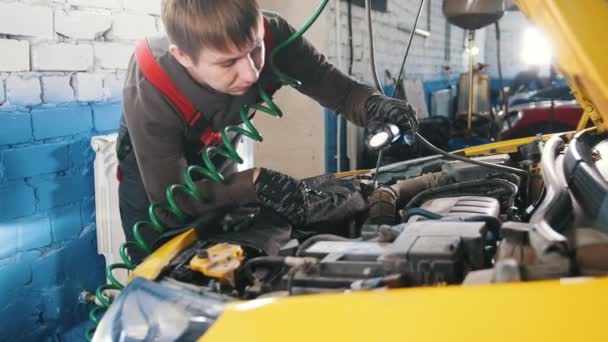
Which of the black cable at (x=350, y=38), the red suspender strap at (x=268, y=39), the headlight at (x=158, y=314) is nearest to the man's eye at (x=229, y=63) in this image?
the red suspender strap at (x=268, y=39)

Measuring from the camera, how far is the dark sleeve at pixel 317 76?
79.3 inches

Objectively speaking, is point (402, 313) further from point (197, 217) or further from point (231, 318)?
point (197, 217)

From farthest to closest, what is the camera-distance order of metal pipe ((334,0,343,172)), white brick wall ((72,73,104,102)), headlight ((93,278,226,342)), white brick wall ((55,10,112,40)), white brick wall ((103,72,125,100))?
metal pipe ((334,0,343,172)) < white brick wall ((103,72,125,100)) < white brick wall ((72,73,104,102)) < white brick wall ((55,10,112,40)) < headlight ((93,278,226,342))

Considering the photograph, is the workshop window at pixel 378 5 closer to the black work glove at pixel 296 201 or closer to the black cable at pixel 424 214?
the black work glove at pixel 296 201

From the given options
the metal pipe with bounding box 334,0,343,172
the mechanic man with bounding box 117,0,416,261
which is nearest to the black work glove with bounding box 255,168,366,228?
the mechanic man with bounding box 117,0,416,261

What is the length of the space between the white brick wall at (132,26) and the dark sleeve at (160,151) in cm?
88

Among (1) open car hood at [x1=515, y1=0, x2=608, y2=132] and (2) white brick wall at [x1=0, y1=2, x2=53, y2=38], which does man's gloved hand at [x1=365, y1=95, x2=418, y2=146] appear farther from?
(2) white brick wall at [x1=0, y1=2, x2=53, y2=38]

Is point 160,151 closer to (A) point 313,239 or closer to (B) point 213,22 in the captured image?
(B) point 213,22

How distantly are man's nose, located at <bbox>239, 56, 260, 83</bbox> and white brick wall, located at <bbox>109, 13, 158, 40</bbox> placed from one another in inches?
45.2

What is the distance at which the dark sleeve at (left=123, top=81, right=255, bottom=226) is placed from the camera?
173 cm

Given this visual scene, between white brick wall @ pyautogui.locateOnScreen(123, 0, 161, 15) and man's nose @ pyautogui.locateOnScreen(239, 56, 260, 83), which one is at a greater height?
white brick wall @ pyautogui.locateOnScreen(123, 0, 161, 15)

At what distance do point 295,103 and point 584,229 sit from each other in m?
3.51

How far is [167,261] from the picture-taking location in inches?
54.5

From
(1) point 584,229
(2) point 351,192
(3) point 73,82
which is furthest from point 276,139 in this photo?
(1) point 584,229
